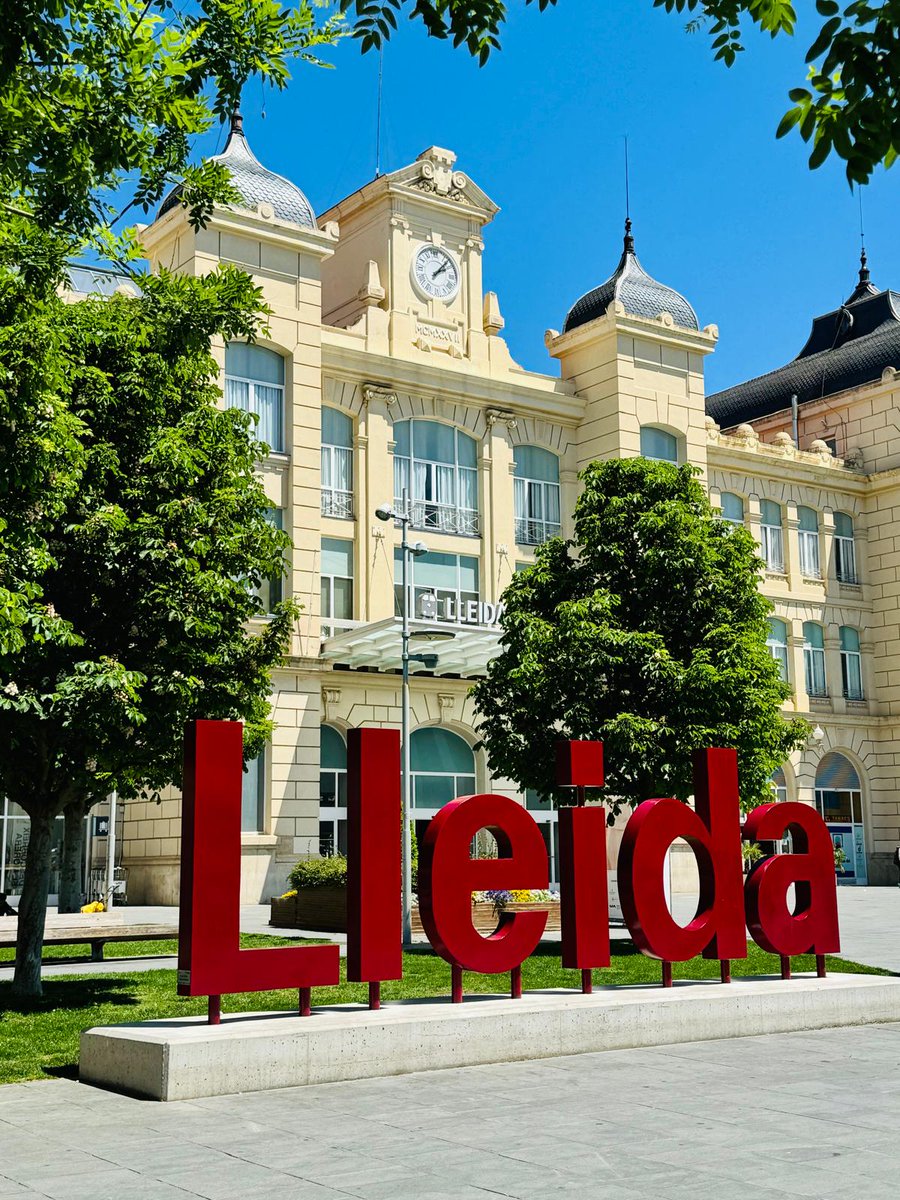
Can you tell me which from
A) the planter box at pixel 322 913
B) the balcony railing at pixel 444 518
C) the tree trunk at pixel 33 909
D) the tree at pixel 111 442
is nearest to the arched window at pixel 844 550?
the balcony railing at pixel 444 518

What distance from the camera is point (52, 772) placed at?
1476 centimetres

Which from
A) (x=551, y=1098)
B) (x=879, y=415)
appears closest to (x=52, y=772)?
(x=551, y=1098)

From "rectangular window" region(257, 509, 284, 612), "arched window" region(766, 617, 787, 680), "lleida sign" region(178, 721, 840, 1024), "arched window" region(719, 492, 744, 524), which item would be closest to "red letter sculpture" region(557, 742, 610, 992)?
"lleida sign" region(178, 721, 840, 1024)

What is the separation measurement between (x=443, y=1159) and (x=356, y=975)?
3.75 metres

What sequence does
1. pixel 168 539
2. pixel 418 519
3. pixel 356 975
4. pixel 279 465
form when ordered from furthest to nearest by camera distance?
pixel 418 519
pixel 279 465
pixel 168 539
pixel 356 975

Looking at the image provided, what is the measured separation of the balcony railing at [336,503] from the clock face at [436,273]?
21.2 ft

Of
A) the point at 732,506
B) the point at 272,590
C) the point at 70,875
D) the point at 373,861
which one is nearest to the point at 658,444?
the point at 732,506

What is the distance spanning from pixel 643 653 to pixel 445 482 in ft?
50.3

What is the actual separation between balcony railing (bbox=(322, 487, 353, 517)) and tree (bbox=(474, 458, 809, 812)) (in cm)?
1127

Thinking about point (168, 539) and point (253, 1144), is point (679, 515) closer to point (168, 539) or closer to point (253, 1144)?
point (168, 539)

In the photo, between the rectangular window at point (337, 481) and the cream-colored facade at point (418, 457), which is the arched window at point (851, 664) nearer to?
the cream-colored facade at point (418, 457)

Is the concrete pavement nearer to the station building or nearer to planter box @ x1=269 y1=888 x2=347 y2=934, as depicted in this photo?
planter box @ x1=269 y1=888 x2=347 y2=934

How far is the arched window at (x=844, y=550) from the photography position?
1832 inches

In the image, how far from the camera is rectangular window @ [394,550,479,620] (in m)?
35.1
